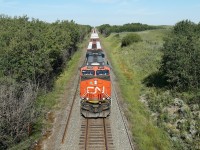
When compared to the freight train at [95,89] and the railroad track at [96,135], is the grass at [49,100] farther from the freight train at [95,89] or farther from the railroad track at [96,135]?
the freight train at [95,89]

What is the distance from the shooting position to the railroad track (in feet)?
71.0

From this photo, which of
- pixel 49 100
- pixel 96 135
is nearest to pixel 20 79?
pixel 49 100

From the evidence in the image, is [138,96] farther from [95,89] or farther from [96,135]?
[96,135]

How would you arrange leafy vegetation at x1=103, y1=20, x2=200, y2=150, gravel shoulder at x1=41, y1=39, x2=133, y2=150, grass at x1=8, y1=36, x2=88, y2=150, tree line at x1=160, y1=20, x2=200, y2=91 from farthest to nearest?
tree line at x1=160, y1=20, x2=200, y2=91, leafy vegetation at x1=103, y1=20, x2=200, y2=150, gravel shoulder at x1=41, y1=39, x2=133, y2=150, grass at x1=8, y1=36, x2=88, y2=150

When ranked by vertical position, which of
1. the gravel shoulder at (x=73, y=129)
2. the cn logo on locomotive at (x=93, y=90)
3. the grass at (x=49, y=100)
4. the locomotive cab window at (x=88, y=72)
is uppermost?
the locomotive cab window at (x=88, y=72)

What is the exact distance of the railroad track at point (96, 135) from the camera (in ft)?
71.0

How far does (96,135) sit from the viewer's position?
2356 centimetres

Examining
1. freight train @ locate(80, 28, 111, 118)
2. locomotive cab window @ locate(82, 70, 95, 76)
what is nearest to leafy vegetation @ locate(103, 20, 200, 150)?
freight train @ locate(80, 28, 111, 118)

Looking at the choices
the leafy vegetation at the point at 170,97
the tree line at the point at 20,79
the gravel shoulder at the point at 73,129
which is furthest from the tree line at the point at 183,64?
the tree line at the point at 20,79

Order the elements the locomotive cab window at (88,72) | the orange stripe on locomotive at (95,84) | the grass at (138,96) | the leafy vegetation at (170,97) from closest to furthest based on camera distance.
→ the grass at (138,96)
the leafy vegetation at (170,97)
the orange stripe on locomotive at (95,84)
the locomotive cab window at (88,72)

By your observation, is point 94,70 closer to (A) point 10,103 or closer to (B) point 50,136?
(B) point 50,136

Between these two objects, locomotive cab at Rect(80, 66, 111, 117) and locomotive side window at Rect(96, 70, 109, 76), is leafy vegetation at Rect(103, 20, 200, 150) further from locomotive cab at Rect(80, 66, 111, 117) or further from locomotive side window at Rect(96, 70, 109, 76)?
locomotive side window at Rect(96, 70, 109, 76)

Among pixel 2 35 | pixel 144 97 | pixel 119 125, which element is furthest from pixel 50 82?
pixel 119 125

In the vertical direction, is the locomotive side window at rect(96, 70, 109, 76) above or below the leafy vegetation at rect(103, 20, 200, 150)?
above
